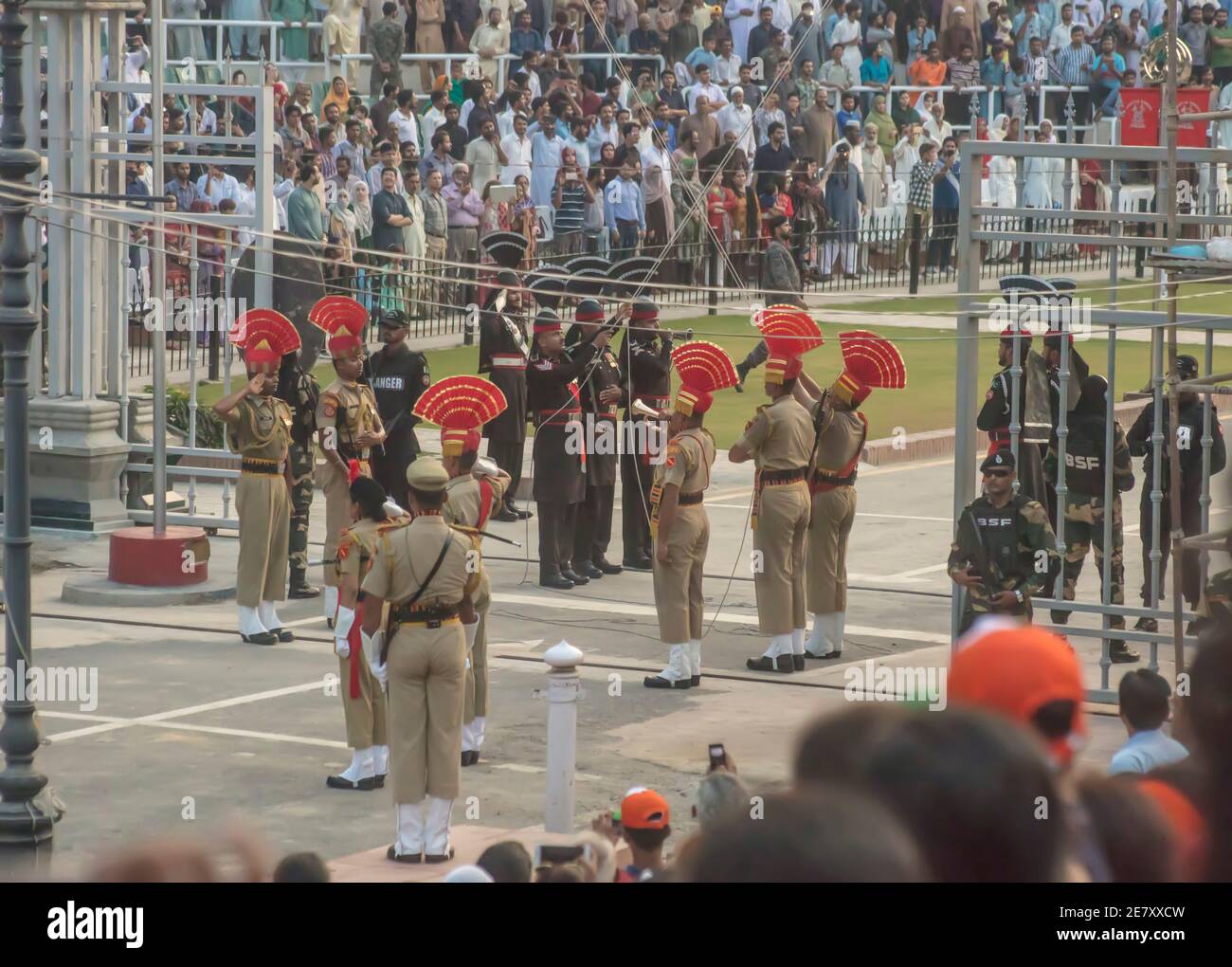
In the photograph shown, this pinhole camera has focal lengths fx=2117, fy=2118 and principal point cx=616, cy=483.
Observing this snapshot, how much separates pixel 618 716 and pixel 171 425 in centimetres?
737

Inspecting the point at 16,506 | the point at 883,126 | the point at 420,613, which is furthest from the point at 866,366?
the point at 883,126

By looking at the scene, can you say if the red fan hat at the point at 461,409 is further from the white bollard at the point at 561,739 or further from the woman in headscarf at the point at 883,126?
the woman in headscarf at the point at 883,126

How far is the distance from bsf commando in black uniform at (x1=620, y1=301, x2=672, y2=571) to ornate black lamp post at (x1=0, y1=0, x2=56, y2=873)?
22.0 ft

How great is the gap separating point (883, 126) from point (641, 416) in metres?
15.6

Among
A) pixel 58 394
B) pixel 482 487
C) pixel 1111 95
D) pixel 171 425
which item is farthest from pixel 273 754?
pixel 1111 95

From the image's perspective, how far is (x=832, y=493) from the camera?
12.8m

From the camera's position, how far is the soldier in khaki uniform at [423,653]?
8.79 meters

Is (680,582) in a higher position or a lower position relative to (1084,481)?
lower

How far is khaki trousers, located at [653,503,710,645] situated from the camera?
1202cm

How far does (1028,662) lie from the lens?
11.3 ft

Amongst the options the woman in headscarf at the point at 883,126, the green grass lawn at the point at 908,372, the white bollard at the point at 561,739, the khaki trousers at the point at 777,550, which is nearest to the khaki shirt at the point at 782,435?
the khaki trousers at the point at 777,550

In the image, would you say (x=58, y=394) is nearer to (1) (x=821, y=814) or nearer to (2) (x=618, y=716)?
(2) (x=618, y=716)

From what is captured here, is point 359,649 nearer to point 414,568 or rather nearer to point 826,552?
point 414,568

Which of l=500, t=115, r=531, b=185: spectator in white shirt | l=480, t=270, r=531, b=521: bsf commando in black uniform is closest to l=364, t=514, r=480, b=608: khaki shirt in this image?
l=480, t=270, r=531, b=521: bsf commando in black uniform
